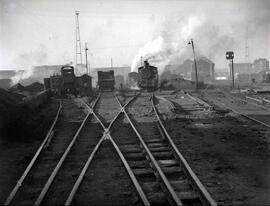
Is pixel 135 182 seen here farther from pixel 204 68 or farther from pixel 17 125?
pixel 204 68

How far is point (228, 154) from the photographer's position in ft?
24.7

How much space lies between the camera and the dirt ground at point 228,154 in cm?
524

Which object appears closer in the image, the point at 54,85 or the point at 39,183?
the point at 39,183

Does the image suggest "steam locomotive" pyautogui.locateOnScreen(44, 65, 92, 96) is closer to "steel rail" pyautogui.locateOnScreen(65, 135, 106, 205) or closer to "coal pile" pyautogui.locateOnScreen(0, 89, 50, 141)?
"coal pile" pyautogui.locateOnScreen(0, 89, 50, 141)

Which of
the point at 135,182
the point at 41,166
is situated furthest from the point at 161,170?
the point at 41,166

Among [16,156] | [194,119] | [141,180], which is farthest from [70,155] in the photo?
[194,119]

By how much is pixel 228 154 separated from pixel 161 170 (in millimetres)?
2207

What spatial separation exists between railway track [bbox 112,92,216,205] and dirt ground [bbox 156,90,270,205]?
269 mm

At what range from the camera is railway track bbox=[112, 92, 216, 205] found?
4863mm

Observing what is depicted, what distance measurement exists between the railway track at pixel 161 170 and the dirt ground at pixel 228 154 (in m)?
0.27

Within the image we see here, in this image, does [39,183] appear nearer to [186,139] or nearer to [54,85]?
[186,139]

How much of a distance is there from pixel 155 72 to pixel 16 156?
29.6m

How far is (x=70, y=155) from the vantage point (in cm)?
789

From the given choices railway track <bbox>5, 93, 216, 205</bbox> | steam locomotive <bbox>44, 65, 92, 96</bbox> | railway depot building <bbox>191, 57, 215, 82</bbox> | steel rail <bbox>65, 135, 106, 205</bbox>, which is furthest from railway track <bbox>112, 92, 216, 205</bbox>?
railway depot building <bbox>191, 57, 215, 82</bbox>
